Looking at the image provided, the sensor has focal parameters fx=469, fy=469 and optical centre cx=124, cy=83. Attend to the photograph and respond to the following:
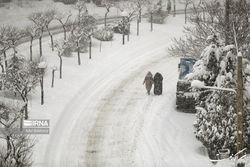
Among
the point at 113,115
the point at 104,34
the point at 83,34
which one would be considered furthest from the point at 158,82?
the point at 104,34

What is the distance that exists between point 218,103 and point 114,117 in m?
6.76

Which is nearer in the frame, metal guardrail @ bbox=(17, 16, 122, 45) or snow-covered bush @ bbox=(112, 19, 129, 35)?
metal guardrail @ bbox=(17, 16, 122, 45)

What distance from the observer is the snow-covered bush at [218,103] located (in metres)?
20.8

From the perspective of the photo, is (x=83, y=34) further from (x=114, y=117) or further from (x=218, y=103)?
(x=218, y=103)

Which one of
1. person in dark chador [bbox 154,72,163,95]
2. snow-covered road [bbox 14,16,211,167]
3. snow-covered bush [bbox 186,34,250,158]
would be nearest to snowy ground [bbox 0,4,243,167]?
snow-covered road [bbox 14,16,211,167]

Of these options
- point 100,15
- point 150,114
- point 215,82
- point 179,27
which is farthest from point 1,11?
point 215,82

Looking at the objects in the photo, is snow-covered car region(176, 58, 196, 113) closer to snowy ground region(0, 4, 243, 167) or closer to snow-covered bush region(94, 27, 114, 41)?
snowy ground region(0, 4, 243, 167)

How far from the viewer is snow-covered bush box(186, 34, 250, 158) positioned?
2078 centimetres

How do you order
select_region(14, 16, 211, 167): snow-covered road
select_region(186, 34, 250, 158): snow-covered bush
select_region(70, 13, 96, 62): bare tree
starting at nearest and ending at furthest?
select_region(186, 34, 250, 158): snow-covered bush < select_region(14, 16, 211, 167): snow-covered road < select_region(70, 13, 96, 62): bare tree

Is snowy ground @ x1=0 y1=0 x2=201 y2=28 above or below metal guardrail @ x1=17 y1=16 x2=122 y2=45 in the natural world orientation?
above

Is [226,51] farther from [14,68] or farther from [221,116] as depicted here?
[14,68]

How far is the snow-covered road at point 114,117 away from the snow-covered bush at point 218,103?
1.11 m

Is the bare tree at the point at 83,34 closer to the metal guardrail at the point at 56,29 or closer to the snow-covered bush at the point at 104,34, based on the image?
the snow-covered bush at the point at 104,34

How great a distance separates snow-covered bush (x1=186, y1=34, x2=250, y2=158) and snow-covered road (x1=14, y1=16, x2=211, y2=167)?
1109mm
